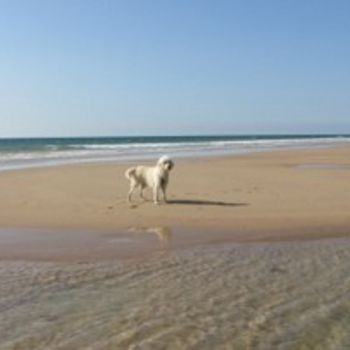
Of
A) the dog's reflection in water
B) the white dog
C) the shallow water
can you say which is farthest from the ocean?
the shallow water

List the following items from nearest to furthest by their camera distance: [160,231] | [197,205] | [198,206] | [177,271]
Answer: [177,271] → [160,231] → [198,206] → [197,205]

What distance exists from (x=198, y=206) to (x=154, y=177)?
45.4 inches

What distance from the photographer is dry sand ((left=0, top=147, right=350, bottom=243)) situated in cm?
1041

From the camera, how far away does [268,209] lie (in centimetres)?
1186

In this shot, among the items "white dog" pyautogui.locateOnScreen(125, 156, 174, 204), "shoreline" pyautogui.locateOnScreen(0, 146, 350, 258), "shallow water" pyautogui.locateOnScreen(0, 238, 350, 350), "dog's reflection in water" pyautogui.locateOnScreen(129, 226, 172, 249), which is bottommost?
"shallow water" pyautogui.locateOnScreen(0, 238, 350, 350)

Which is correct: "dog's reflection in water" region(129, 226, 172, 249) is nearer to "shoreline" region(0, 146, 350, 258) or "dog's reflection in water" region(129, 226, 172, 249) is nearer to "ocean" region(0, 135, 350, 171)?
"shoreline" region(0, 146, 350, 258)

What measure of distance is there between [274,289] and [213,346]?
1726mm

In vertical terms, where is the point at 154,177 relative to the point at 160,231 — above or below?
above

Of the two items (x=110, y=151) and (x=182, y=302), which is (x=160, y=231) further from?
(x=110, y=151)

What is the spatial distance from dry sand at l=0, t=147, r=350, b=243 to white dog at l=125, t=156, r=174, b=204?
345 mm

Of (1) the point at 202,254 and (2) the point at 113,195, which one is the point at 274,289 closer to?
(1) the point at 202,254

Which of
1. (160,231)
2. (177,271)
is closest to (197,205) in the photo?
(160,231)

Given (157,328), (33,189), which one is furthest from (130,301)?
(33,189)

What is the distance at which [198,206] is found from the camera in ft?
40.0
